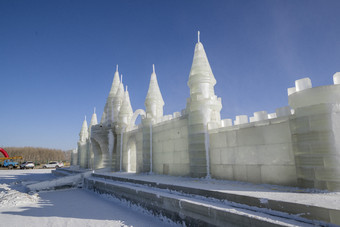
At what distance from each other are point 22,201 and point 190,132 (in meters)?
8.38

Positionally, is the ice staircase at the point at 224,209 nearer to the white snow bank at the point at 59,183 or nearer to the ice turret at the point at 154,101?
the ice turret at the point at 154,101

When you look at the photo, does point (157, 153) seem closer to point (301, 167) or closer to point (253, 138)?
point (253, 138)

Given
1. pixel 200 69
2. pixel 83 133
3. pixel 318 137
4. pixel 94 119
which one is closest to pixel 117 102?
pixel 94 119

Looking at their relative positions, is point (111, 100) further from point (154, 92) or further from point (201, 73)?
point (201, 73)

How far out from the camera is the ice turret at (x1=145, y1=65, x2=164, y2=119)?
1273 cm

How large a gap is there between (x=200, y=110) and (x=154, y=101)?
505 centimetres

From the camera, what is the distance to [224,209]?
4195 millimetres

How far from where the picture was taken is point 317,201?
3584 mm

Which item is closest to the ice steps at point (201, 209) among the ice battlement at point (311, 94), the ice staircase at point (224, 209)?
the ice staircase at point (224, 209)

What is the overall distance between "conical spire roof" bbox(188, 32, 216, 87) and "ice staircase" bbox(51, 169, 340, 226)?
4.78 m

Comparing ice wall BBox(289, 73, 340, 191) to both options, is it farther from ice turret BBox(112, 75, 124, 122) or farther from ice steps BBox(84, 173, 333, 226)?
ice turret BBox(112, 75, 124, 122)

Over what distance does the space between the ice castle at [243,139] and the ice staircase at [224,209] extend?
1.51 meters

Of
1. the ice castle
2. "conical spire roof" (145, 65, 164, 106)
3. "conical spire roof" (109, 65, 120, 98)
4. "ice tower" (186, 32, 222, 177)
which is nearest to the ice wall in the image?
the ice castle

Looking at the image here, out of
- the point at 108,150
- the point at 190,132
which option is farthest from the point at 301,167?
the point at 108,150
